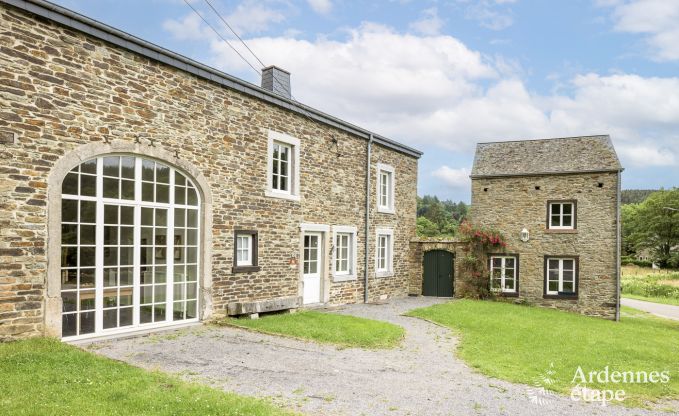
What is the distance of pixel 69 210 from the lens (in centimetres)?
842

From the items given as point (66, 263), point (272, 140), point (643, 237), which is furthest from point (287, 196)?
point (643, 237)

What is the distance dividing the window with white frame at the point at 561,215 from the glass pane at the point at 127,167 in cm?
1617

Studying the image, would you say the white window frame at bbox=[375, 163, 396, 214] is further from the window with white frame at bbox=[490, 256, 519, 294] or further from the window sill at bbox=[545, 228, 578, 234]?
the window sill at bbox=[545, 228, 578, 234]

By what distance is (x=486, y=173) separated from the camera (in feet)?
67.3

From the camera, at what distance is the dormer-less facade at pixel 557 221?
18.6m

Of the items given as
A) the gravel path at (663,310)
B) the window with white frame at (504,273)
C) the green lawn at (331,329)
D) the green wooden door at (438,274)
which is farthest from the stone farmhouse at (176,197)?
the gravel path at (663,310)

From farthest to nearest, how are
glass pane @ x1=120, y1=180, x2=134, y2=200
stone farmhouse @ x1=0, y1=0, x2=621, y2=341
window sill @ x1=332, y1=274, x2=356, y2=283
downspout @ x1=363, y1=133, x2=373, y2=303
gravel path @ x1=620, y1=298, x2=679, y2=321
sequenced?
gravel path @ x1=620, y1=298, x2=679, y2=321 → downspout @ x1=363, y1=133, x2=373, y2=303 → window sill @ x1=332, y1=274, x2=356, y2=283 → glass pane @ x1=120, y1=180, x2=134, y2=200 → stone farmhouse @ x1=0, y1=0, x2=621, y2=341

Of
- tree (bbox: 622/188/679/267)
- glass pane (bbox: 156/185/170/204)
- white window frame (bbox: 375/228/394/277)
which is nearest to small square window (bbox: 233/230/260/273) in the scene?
glass pane (bbox: 156/185/170/204)

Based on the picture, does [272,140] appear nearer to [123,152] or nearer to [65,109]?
[123,152]

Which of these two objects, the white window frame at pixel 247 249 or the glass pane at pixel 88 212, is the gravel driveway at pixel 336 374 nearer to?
the white window frame at pixel 247 249

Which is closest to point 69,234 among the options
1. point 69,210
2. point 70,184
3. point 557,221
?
point 69,210

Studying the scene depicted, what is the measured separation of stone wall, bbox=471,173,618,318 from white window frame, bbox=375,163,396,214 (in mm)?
4445

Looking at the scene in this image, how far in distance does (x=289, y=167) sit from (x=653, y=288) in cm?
3210

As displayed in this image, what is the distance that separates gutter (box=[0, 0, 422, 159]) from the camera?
8039 millimetres
